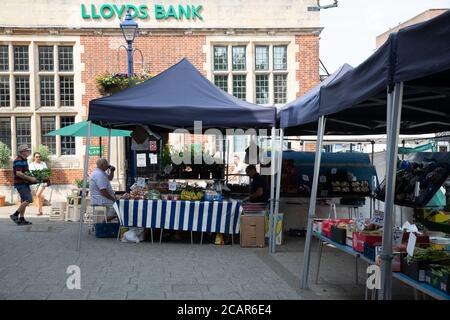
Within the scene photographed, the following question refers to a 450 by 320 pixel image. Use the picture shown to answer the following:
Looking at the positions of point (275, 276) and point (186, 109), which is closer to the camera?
point (275, 276)

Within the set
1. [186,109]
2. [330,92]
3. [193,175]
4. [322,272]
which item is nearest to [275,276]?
[322,272]

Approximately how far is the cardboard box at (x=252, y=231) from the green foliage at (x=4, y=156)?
32.6ft

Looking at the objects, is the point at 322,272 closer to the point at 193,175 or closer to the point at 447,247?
the point at 447,247

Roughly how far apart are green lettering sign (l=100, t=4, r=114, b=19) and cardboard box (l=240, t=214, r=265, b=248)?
10.1 meters

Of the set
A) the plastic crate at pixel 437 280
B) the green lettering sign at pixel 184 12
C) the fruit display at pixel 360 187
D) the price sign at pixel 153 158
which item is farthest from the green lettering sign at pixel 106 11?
the plastic crate at pixel 437 280

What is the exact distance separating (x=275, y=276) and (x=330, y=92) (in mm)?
2594

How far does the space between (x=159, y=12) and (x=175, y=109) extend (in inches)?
343

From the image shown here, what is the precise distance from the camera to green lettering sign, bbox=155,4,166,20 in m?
16.5

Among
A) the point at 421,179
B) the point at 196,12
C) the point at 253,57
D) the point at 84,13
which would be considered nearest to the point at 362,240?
the point at 421,179

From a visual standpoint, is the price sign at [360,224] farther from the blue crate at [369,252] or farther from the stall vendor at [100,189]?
the stall vendor at [100,189]

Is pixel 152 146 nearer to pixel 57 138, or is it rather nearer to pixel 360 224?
pixel 57 138

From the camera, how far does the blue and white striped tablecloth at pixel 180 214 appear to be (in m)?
9.09

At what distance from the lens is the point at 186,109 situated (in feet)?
28.9

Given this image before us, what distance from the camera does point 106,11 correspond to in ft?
53.9
